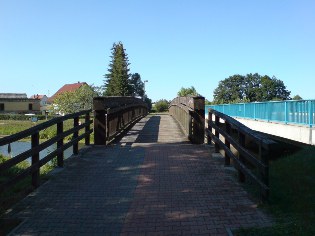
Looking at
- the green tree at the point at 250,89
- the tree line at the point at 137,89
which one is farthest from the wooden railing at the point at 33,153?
the green tree at the point at 250,89

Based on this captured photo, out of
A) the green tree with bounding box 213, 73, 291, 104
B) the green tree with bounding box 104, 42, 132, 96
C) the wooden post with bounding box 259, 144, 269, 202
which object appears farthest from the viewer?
the green tree with bounding box 213, 73, 291, 104

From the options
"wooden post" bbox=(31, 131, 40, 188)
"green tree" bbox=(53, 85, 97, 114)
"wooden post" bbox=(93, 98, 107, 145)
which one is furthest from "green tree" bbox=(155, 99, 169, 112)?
"wooden post" bbox=(31, 131, 40, 188)

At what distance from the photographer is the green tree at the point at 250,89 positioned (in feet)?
415

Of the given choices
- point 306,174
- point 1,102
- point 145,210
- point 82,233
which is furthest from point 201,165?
point 1,102

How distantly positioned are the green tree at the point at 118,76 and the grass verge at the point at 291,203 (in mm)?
87224

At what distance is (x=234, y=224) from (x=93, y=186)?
9.10ft

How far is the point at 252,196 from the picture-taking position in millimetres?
6055

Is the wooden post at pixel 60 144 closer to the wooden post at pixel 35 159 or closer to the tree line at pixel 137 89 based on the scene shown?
the wooden post at pixel 35 159

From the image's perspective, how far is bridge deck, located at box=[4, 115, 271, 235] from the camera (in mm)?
4895

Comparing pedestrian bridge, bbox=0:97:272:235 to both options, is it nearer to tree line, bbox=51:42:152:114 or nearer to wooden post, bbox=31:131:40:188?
wooden post, bbox=31:131:40:188

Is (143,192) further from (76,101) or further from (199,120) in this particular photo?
(76,101)

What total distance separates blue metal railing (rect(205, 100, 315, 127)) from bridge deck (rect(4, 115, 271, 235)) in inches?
207

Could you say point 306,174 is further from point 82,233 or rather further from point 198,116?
point 82,233

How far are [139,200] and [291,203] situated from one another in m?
2.22
